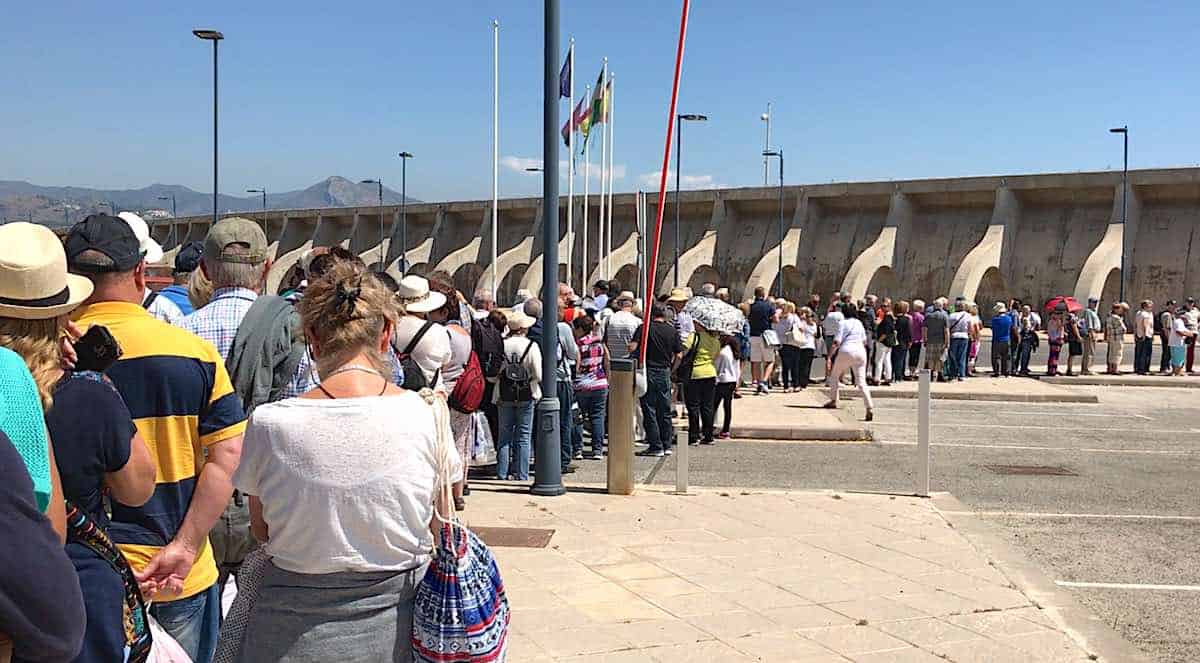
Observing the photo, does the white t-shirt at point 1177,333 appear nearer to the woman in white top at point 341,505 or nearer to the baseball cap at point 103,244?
the woman in white top at point 341,505

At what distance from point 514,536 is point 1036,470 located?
20.8 ft

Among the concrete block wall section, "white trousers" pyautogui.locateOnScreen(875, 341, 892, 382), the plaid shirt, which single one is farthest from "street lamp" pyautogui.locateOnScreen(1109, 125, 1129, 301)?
the plaid shirt

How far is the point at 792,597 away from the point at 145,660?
4.24 m

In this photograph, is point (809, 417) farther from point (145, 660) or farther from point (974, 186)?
point (974, 186)

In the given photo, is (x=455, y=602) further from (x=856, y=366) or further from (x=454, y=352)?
(x=856, y=366)

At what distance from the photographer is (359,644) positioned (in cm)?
302

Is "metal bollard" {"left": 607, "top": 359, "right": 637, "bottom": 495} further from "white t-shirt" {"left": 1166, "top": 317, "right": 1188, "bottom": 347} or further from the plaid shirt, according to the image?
"white t-shirt" {"left": 1166, "top": 317, "right": 1188, "bottom": 347}

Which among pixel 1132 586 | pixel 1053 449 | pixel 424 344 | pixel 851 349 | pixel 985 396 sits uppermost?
pixel 424 344

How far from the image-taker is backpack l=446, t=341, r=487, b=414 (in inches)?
331

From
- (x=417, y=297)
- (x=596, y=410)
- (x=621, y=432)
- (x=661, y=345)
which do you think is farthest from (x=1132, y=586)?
(x=596, y=410)

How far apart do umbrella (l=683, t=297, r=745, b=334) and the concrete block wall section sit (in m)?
17.3

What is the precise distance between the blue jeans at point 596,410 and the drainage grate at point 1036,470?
4088mm

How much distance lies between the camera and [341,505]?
302cm

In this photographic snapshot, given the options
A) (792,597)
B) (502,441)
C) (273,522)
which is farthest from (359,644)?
(502,441)
